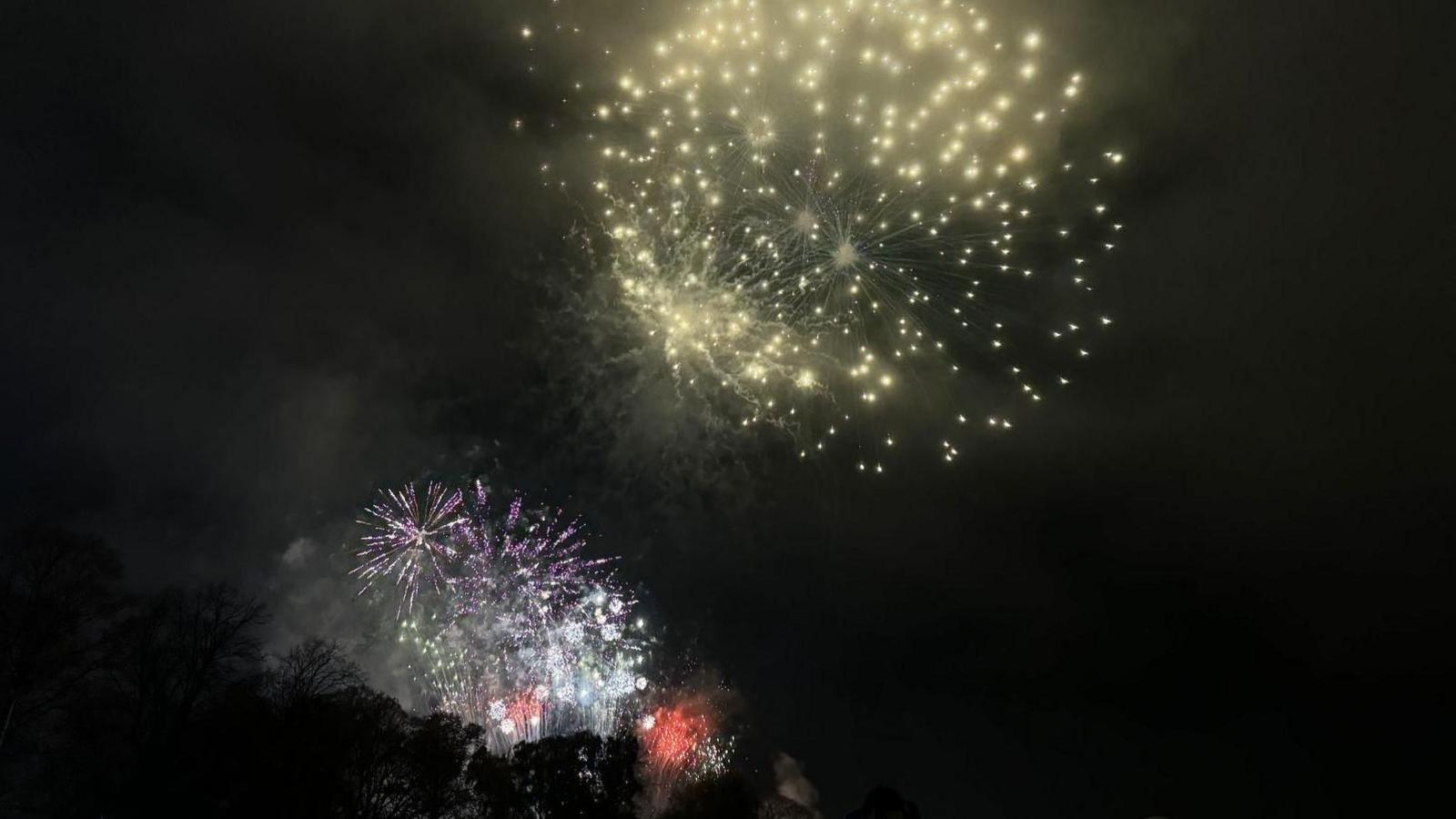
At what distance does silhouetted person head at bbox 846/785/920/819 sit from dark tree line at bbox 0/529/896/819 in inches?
801

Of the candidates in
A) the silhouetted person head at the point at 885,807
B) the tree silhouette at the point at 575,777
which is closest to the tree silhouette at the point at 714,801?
the tree silhouette at the point at 575,777

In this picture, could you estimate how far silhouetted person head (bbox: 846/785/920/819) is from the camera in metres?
13.1

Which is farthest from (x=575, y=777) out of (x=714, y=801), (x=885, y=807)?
(x=885, y=807)

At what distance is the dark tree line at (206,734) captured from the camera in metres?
23.8

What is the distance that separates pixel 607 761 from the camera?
116ft

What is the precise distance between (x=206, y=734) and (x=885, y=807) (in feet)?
84.6

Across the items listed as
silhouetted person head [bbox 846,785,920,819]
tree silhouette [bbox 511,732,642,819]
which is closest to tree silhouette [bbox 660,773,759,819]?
tree silhouette [bbox 511,732,642,819]

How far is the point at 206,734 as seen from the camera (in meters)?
27.1

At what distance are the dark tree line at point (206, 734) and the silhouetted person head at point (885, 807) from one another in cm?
2035

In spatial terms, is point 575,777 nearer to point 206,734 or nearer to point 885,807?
point 206,734

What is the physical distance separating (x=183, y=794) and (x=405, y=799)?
6.89 meters

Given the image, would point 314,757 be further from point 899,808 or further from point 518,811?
point 899,808

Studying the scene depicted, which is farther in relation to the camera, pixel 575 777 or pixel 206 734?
pixel 575 777

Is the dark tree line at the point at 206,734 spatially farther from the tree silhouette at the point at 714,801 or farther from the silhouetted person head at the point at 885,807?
the silhouetted person head at the point at 885,807
